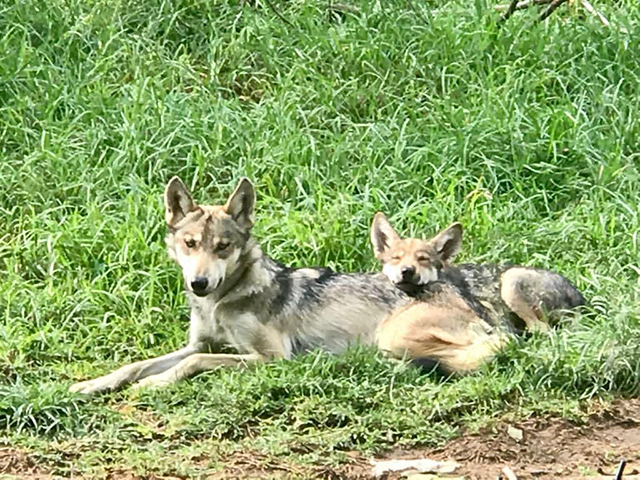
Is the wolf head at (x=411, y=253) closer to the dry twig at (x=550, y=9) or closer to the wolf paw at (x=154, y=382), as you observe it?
the wolf paw at (x=154, y=382)

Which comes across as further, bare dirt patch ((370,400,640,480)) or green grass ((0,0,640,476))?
green grass ((0,0,640,476))

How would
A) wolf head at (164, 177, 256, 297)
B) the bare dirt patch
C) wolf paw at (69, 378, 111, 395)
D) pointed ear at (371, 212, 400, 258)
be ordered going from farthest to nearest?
pointed ear at (371, 212, 400, 258) → wolf head at (164, 177, 256, 297) → wolf paw at (69, 378, 111, 395) → the bare dirt patch

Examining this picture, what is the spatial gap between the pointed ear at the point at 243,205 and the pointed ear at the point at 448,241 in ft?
3.60

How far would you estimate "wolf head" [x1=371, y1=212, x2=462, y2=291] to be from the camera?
674 cm

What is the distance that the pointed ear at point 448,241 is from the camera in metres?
6.94

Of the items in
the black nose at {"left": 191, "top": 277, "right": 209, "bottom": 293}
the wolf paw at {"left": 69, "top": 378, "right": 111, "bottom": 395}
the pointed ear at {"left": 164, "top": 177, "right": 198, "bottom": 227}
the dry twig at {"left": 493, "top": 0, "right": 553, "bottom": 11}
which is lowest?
the wolf paw at {"left": 69, "top": 378, "right": 111, "bottom": 395}

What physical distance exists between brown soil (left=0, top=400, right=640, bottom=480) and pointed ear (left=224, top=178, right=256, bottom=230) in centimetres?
185

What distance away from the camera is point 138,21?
1021 centimetres

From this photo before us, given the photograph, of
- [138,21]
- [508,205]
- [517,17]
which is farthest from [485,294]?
[138,21]

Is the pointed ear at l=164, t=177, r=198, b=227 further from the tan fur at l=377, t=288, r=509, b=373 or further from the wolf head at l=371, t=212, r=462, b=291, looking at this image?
the tan fur at l=377, t=288, r=509, b=373

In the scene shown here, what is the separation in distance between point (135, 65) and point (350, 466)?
541 cm

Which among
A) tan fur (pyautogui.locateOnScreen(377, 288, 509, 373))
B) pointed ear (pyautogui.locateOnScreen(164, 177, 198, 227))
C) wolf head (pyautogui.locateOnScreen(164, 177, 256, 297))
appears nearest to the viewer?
tan fur (pyautogui.locateOnScreen(377, 288, 509, 373))

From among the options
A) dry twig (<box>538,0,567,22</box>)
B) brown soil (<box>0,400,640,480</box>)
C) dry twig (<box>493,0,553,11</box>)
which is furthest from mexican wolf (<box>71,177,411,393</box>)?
dry twig (<box>493,0,553,11</box>)

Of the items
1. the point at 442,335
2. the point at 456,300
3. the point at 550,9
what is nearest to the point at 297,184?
the point at 456,300
